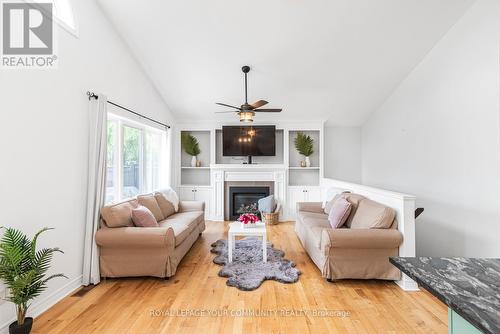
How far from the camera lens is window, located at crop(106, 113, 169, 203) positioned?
394 cm

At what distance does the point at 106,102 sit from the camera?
3258 mm

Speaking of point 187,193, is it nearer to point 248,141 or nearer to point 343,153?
point 248,141

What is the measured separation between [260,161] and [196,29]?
3.59 m

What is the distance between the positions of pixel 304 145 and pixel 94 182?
14.9ft

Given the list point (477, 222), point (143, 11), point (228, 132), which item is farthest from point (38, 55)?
point (477, 222)

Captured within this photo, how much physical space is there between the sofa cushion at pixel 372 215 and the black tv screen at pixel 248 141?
307cm

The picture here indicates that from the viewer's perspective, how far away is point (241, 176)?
6215 mm

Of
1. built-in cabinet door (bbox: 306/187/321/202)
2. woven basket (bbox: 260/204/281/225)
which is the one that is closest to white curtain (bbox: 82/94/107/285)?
woven basket (bbox: 260/204/281/225)

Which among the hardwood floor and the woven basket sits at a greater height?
the woven basket

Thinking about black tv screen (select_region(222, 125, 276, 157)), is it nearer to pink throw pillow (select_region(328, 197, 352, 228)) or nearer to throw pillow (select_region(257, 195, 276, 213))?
throw pillow (select_region(257, 195, 276, 213))

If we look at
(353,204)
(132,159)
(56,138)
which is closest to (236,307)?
(353,204)

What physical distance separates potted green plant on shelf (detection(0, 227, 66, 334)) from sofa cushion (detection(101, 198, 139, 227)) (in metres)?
0.95

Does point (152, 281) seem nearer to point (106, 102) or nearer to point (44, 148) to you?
point (44, 148)

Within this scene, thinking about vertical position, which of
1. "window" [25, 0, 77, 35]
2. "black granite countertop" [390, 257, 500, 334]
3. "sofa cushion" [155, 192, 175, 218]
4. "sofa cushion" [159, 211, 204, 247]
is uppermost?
"window" [25, 0, 77, 35]
